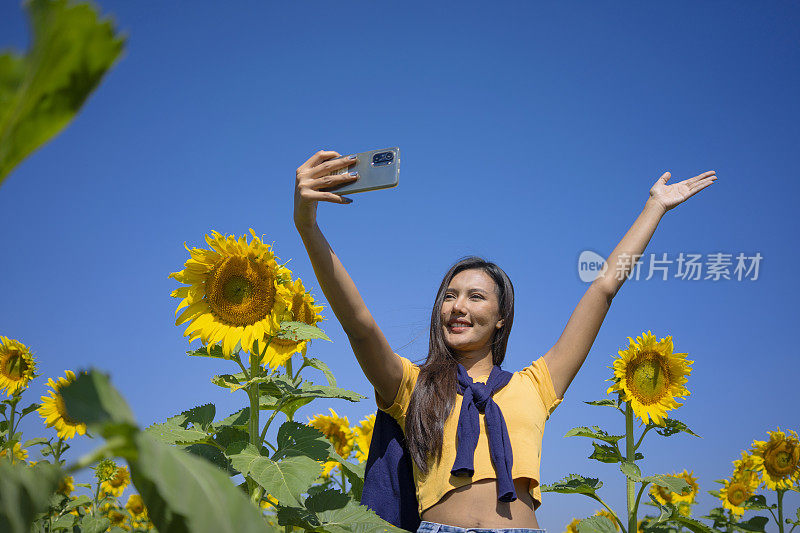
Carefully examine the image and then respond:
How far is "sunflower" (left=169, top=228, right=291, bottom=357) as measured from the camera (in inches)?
108

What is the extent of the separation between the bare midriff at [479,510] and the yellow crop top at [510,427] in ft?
0.11

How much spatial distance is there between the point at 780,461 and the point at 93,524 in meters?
6.35

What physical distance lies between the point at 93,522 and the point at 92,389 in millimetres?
5766

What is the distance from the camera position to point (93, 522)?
534cm

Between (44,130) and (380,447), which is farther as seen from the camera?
(380,447)

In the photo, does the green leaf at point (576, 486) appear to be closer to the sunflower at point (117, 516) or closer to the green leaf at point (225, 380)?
the green leaf at point (225, 380)

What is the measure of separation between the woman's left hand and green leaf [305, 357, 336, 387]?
211 centimetres

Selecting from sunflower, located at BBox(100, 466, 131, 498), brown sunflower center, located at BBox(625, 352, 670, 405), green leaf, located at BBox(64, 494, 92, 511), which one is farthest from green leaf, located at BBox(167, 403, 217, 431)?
sunflower, located at BBox(100, 466, 131, 498)

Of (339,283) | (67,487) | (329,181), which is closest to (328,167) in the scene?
(329,181)

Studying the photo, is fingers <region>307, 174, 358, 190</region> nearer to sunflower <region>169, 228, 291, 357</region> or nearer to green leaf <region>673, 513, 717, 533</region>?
sunflower <region>169, 228, 291, 357</region>

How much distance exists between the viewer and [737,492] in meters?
6.94

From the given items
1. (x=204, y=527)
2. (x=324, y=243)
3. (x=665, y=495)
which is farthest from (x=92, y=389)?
(x=665, y=495)

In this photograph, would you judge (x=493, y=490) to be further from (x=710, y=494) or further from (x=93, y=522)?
(x=710, y=494)

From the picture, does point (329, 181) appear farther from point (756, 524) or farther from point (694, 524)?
point (756, 524)
